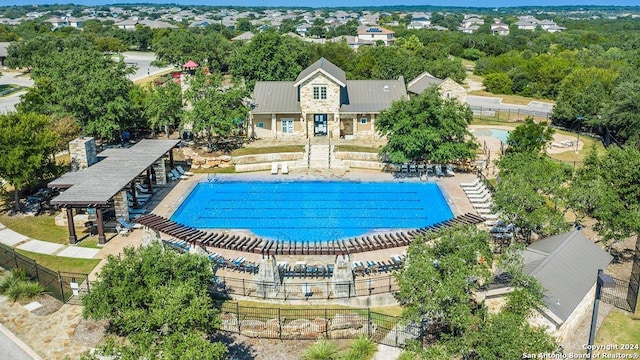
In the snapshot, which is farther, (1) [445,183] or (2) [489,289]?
(1) [445,183]

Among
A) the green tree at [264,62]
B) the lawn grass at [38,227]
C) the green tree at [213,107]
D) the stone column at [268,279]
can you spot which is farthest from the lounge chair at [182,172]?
the green tree at [264,62]

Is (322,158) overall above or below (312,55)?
below

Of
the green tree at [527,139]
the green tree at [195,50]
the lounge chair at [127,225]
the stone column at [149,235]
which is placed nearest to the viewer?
the stone column at [149,235]

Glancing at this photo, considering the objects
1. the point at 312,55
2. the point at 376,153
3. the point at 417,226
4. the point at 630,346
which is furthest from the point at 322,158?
the point at 312,55

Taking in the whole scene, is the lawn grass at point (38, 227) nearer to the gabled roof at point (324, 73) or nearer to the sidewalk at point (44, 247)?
the sidewalk at point (44, 247)

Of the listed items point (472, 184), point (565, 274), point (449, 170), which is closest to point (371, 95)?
point (449, 170)

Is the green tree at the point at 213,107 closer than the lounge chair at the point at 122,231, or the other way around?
the lounge chair at the point at 122,231

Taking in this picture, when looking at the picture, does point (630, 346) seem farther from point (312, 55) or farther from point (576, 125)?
point (312, 55)
